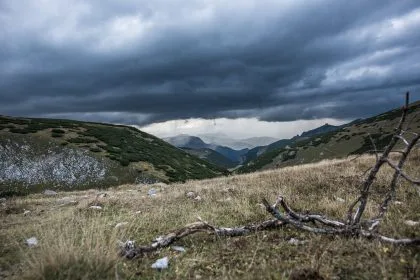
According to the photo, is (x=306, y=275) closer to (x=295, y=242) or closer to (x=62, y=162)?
(x=295, y=242)

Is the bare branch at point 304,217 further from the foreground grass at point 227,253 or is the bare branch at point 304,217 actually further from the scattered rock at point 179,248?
the scattered rock at point 179,248

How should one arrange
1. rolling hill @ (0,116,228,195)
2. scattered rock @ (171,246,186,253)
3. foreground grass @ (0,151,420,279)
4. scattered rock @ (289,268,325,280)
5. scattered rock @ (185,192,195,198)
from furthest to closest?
rolling hill @ (0,116,228,195) → scattered rock @ (185,192,195,198) → scattered rock @ (171,246,186,253) → foreground grass @ (0,151,420,279) → scattered rock @ (289,268,325,280)

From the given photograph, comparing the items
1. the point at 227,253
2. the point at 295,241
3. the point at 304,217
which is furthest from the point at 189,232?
the point at 304,217

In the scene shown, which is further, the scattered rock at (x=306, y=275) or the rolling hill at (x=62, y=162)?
the rolling hill at (x=62, y=162)

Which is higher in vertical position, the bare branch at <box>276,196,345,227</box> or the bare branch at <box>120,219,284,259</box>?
the bare branch at <box>276,196,345,227</box>

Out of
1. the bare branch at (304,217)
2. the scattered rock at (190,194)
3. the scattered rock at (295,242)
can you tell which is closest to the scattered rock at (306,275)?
the scattered rock at (295,242)

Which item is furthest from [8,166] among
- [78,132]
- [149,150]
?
[149,150]

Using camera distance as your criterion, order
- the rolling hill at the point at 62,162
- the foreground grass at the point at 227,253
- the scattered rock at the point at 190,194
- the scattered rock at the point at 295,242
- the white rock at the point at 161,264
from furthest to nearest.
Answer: the rolling hill at the point at 62,162 < the scattered rock at the point at 190,194 < the scattered rock at the point at 295,242 < the white rock at the point at 161,264 < the foreground grass at the point at 227,253

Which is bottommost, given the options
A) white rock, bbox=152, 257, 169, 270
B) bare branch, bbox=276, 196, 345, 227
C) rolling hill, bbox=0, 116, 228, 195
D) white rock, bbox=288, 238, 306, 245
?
rolling hill, bbox=0, 116, 228, 195

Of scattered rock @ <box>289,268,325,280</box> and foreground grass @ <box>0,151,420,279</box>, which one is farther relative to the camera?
foreground grass @ <box>0,151,420,279</box>

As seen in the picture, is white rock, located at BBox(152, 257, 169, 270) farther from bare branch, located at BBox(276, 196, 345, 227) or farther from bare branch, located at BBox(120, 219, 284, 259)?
bare branch, located at BBox(276, 196, 345, 227)

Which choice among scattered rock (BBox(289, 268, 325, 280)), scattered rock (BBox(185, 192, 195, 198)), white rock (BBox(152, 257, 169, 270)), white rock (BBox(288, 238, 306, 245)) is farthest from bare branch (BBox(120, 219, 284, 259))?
scattered rock (BBox(185, 192, 195, 198))

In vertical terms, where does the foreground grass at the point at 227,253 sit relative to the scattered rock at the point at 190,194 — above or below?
above

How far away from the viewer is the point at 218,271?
561cm
